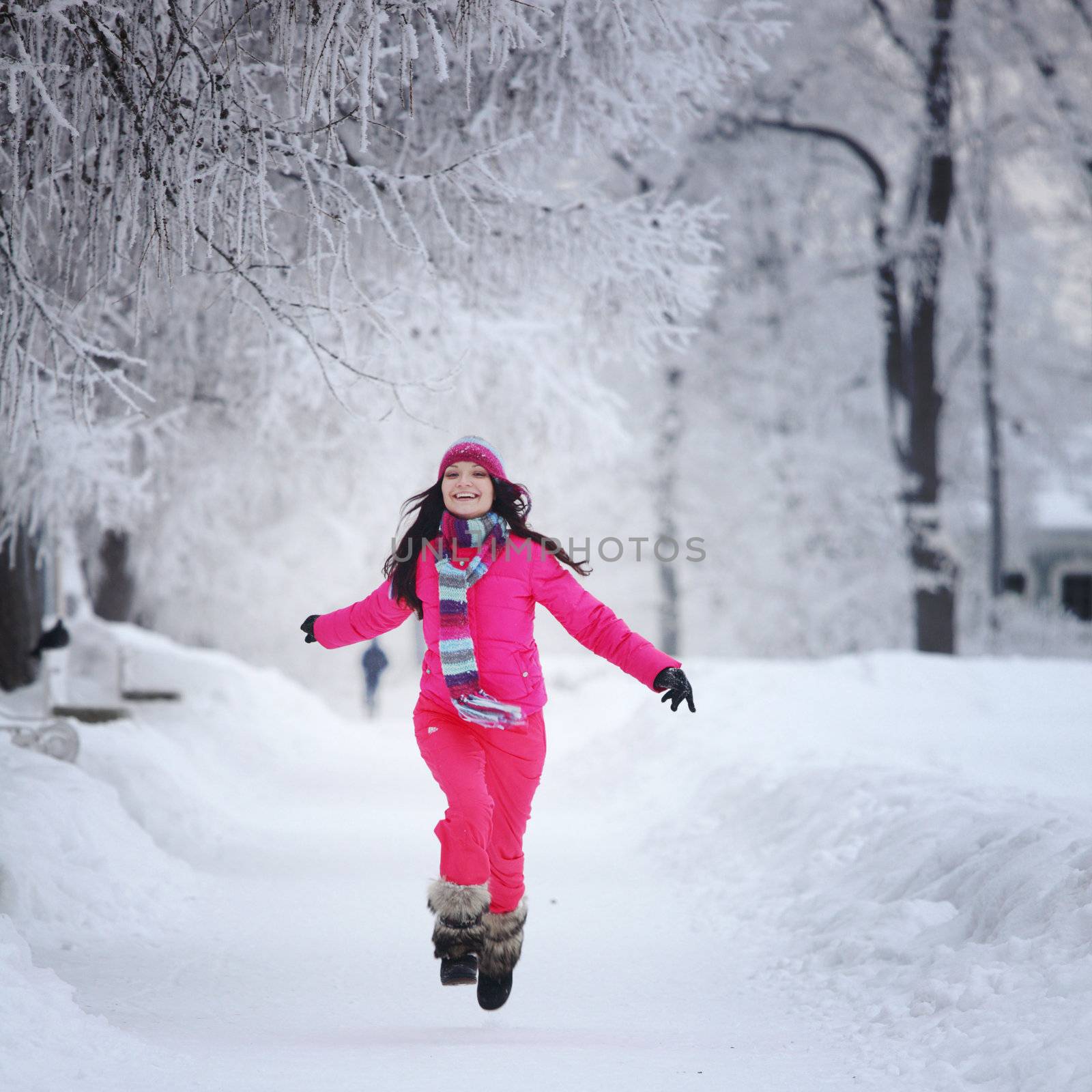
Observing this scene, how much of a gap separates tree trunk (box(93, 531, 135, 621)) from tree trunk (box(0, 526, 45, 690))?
7.05 m

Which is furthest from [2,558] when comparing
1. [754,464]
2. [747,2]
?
[754,464]

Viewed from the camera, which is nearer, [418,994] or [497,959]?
[497,959]

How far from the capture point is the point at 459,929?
468 cm

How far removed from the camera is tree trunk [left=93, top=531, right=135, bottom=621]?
20422 mm

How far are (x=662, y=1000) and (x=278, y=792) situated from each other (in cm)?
760

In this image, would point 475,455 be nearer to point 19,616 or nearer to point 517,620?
point 517,620

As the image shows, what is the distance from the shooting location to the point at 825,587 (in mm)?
22406

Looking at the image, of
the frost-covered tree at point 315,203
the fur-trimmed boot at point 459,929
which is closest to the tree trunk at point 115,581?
the frost-covered tree at point 315,203

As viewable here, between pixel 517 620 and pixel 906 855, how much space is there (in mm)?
2745

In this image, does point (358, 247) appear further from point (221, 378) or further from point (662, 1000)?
point (662, 1000)

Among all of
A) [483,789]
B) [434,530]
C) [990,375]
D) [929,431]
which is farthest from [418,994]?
[990,375]

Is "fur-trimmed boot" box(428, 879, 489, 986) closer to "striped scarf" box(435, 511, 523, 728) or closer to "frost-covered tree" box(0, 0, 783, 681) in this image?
"striped scarf" box(435, 511, 523, 728)

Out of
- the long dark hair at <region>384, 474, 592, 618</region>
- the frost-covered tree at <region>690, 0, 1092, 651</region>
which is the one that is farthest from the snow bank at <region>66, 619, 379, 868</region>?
the frost-covered tree at <region>690, 0, 1092, 651</region>

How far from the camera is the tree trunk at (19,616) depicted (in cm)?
1257
